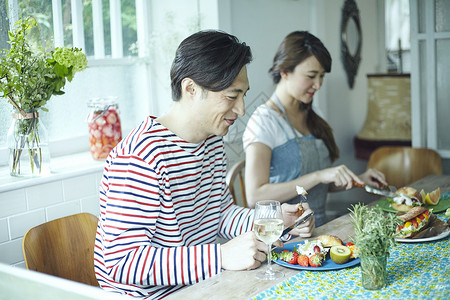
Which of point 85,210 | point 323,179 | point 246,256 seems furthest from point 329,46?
point 246,256

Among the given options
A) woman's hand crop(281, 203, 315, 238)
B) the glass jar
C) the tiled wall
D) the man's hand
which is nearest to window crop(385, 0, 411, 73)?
the glass jar

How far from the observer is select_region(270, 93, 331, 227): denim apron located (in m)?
2.41

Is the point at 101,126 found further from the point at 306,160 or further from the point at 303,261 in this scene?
the point at 303,261

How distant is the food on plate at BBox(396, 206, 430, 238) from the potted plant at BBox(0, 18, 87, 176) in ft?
4.21

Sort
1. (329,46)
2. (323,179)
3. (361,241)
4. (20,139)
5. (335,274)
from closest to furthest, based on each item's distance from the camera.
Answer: (361,241), (335,274), (20,139), (323,179), (329,46)

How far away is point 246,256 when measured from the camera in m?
1.43

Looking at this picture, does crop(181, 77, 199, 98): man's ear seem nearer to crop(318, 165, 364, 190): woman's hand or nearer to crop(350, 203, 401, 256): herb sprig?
crop(350, 203, 401, 256): herb sprig

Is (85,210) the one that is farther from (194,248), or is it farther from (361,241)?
(361,241)

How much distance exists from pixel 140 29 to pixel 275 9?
80cm

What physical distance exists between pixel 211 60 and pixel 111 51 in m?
1.28

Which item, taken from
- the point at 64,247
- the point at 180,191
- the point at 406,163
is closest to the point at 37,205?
the point at 64,247

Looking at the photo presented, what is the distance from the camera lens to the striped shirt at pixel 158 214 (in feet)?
4.66

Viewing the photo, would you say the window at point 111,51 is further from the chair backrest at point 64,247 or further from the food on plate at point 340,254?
the food on plate at point 340,254

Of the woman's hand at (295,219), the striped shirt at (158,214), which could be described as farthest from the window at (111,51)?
the woman's hand at (295,219)
